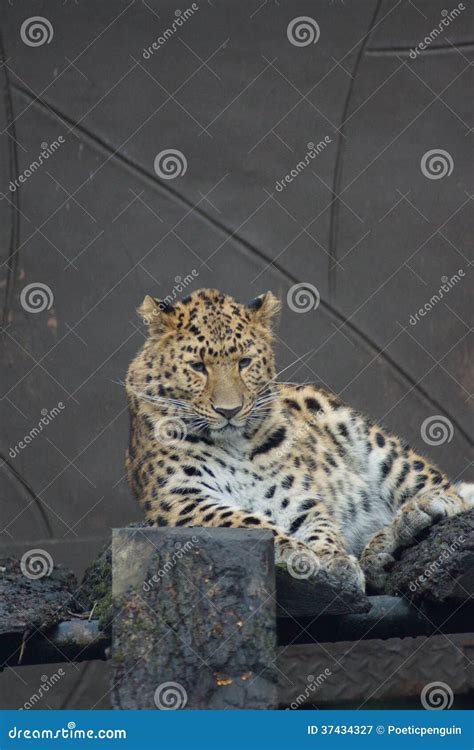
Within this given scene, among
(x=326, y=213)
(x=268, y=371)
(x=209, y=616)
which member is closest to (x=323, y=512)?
(x=268, y=371)

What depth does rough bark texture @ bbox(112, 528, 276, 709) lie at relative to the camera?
23.6ft

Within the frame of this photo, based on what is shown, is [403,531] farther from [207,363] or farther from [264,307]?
[264,307]

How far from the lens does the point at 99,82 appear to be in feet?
43.0

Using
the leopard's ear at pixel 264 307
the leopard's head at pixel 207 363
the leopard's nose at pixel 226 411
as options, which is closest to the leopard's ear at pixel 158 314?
the leopard's head at pixel 207 363

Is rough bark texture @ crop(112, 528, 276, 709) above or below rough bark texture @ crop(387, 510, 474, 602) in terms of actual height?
below

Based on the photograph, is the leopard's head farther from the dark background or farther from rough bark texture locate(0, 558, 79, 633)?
the dark background

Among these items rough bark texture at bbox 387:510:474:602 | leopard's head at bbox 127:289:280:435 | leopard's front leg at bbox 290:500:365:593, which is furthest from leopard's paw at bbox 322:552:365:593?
leopard's head at bbox 127:289:280:435

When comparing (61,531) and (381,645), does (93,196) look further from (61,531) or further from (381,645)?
(381,645)

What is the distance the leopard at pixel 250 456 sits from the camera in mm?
8789

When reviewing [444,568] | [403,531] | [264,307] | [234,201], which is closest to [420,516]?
[403,531]

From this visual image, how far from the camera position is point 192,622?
723 cm

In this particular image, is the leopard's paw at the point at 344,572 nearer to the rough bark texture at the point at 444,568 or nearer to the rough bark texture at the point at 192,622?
the rough bark texture at the point at 444,568

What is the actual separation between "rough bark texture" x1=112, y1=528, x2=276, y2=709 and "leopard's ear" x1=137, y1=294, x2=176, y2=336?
2.55 m

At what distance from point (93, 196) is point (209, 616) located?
6.43 meters
